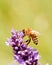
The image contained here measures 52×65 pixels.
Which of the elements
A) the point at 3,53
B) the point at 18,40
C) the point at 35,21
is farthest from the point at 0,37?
the point at 18,40

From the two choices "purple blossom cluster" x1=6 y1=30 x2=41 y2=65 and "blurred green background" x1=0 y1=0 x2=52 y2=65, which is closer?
"purple blossom cluster" x1=6 y1=30 x2=41 y2=65

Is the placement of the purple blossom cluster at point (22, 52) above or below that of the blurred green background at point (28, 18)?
below

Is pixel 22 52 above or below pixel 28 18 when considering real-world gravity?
below

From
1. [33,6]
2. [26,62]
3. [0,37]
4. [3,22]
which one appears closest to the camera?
[26,62]

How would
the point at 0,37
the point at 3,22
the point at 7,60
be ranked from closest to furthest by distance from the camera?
the point at 7,60, the point at 0,37, the point at 3,22

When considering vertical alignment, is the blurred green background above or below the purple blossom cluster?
above

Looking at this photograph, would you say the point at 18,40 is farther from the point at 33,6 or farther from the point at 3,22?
the point at 33,6

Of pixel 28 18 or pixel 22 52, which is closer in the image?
pixel 22 52

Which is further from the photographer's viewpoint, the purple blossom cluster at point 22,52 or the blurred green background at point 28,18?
the blurred green background at point 28,18
